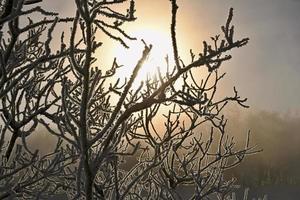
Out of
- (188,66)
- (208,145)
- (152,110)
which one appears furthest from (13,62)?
(208,145)

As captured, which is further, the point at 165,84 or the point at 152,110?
the point at 152,110

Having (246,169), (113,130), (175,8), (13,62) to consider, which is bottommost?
(113,130)

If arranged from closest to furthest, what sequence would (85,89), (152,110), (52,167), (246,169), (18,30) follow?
(85,89) → (18,30) → (52,167) → (152,110) → (246,169)

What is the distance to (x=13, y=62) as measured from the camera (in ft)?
9.16

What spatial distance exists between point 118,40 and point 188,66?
18.8 inches

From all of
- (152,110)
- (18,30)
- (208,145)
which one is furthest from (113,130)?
(208,145)

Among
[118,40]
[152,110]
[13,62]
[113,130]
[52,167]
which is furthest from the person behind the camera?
[152,110]

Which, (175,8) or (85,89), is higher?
(175,8)

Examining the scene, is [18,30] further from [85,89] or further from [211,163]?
[211,163]

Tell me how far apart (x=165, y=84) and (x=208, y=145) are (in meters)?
4.51

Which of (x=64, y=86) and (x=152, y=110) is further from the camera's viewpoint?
(x=152, y=110)

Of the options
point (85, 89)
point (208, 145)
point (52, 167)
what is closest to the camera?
point (85, 89)

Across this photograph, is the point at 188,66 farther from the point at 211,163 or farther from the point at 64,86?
the point at 211,163

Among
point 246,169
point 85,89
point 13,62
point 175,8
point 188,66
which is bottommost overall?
point 85,89
